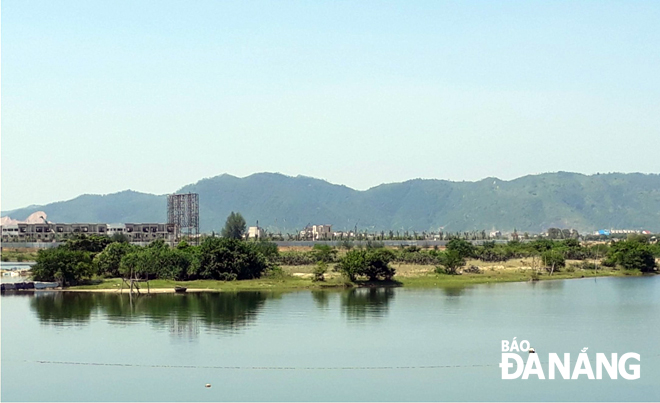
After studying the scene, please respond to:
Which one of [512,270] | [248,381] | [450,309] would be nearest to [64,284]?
[450,309]

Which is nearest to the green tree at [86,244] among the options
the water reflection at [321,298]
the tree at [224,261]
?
the tree at [224,261]

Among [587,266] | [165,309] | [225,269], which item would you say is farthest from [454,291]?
[587,266]

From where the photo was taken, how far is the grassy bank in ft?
194

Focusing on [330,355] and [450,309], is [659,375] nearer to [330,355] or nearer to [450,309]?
[330,355]

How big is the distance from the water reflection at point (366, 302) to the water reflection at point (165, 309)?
16.9 ft

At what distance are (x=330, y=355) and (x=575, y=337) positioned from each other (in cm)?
1174

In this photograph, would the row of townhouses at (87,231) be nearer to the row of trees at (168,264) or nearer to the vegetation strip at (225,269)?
the vegetation strip at (225,269)

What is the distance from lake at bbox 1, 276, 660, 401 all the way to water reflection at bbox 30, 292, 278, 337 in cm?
12

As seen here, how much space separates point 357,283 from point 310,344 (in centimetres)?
2460

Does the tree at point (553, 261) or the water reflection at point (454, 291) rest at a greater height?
the tree at point (553, 261)

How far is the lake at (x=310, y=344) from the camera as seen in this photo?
1134 inches

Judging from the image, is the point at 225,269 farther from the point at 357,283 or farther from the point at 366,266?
the point at 366,266

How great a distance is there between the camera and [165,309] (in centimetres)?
4772

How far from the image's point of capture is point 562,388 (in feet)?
95.3
